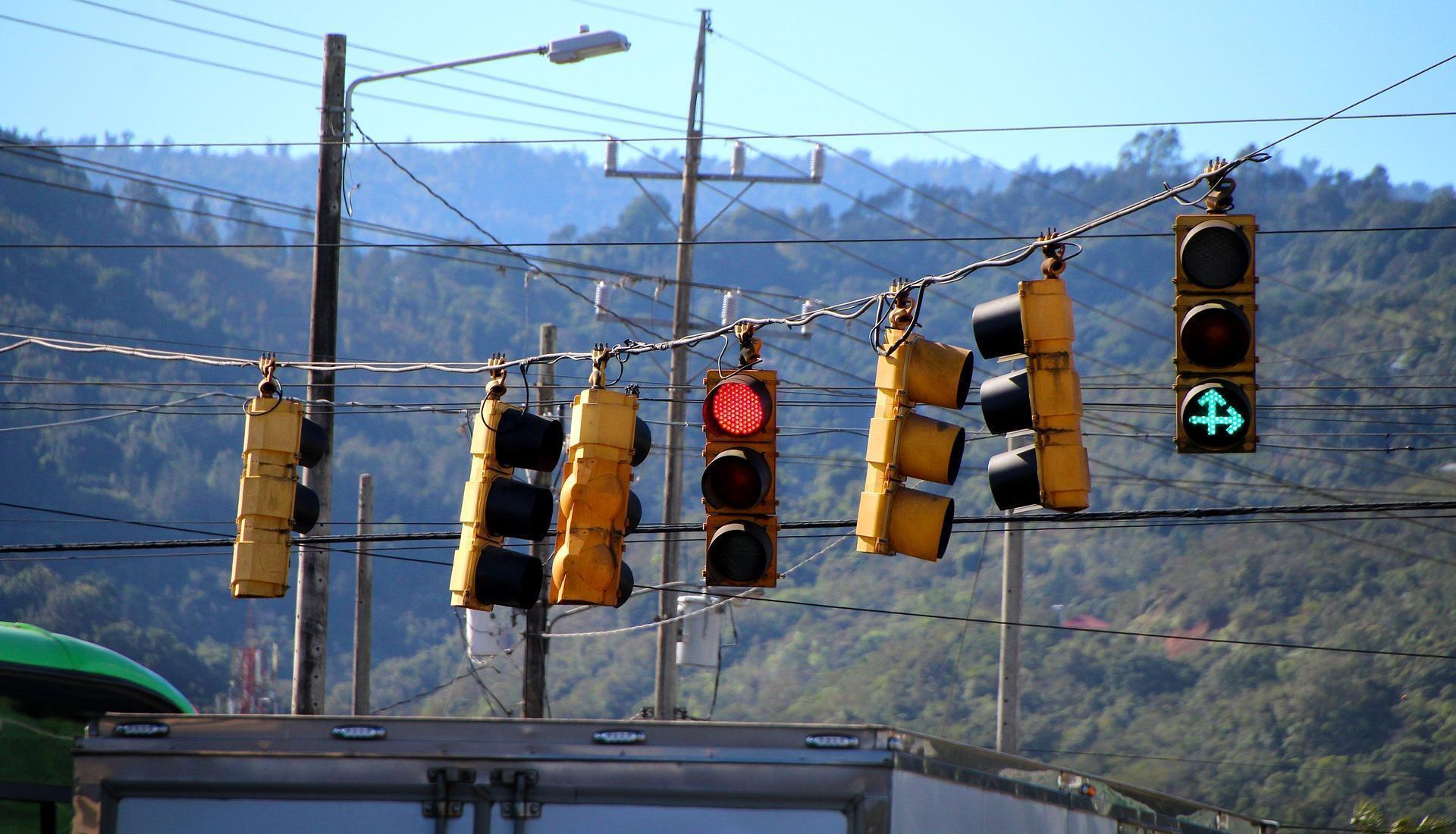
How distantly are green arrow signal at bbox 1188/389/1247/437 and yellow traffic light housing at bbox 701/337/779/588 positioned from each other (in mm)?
2834

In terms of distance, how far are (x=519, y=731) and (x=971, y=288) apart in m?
128

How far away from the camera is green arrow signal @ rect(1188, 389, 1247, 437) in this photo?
9.32 m

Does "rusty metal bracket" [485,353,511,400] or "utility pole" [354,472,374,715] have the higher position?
"rusty metal bracket" [485,353,511,400]

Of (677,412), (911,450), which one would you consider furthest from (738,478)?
(677,412)

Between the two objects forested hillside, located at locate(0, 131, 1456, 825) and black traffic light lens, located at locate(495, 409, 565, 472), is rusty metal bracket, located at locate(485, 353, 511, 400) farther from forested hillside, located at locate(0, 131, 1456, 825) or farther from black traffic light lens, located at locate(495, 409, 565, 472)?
forested hillside, located at locate(0, 131, 1456, 825)

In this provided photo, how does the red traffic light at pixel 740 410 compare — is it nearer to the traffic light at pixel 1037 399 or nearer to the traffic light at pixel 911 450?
the traffic light at pixel 911 450

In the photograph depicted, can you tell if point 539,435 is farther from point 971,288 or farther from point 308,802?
point 971,288

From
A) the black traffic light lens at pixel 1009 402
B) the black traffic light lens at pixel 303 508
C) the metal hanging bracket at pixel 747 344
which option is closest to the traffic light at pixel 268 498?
the black traffic light lens at pixel 303 508

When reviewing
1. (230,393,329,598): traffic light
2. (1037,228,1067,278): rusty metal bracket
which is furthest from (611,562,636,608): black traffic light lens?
(1037,228,1067,278): rusty metal bracket

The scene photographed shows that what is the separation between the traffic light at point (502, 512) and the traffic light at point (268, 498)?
1.58 metres

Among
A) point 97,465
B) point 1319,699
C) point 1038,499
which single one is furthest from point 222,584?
point 1038,499

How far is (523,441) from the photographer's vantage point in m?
12.1

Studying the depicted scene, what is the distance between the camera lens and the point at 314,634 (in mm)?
15820

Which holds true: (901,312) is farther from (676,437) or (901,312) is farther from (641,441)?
(676,437)
